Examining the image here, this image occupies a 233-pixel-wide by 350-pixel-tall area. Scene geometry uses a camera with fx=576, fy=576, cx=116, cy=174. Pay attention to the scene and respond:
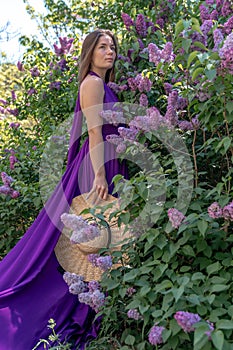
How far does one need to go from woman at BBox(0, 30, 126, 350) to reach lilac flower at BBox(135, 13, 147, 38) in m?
0.19

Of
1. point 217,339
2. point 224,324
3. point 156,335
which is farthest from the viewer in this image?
point 156,335

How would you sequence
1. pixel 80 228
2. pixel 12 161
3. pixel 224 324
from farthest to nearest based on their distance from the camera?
pixel 12 161 → pixel 80 228 → pixel 224 324

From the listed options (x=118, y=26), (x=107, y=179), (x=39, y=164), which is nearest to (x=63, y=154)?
(x=39, y=164)

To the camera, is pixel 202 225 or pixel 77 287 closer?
pixel 202 225

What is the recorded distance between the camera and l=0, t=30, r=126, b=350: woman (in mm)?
2684

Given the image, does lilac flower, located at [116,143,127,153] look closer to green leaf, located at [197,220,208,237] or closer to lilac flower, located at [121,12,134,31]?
green leaf, located at [197,220,208,237]

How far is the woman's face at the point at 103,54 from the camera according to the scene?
291 centimetres

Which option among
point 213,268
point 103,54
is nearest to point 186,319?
point 213,268

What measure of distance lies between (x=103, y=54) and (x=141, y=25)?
1.05 feet

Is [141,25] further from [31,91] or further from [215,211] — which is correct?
[31,91]

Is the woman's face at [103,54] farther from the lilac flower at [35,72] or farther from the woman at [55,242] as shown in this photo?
the lilac flower at [35,72]

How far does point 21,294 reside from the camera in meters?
2.83

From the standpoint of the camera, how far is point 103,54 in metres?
2.91

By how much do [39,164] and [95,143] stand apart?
1.26 meters
